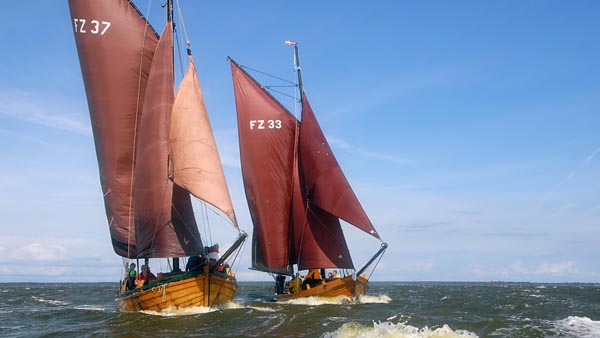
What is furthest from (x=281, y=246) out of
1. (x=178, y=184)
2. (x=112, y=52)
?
(x=112, y=52)

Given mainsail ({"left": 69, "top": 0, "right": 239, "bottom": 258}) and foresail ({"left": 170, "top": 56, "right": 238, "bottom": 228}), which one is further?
mainsail ({"left": 69, "top": 0, "right": 239, "bottom": 258})

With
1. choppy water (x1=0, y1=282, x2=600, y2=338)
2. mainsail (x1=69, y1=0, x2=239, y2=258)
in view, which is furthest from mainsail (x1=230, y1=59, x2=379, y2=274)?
mainsail (x1=69, y1=0, x2=239, y2=258)

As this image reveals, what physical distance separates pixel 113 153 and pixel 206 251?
8.54m

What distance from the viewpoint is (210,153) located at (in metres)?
30.0

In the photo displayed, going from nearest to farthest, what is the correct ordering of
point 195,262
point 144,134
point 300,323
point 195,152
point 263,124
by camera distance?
point 300,323
point 195,152
point 195,262
point 144,134
point 263,124

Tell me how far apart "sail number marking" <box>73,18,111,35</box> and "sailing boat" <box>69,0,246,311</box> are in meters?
0.06

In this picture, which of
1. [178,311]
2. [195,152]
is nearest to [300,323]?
[178,311]

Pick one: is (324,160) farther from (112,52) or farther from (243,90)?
(112,52)

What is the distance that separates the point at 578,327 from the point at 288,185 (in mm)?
20392

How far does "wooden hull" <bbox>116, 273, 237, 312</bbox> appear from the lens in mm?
28638

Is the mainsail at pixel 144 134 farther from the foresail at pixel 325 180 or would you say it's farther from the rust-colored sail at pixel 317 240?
the rust-colored sail at pixel 317 240

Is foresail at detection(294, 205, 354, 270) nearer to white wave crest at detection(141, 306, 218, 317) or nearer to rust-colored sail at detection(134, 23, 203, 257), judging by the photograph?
rust-colored sail at detection(134, 23, 203, 257)

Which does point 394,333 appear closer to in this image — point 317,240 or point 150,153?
point 150,153

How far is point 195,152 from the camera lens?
29.6m
